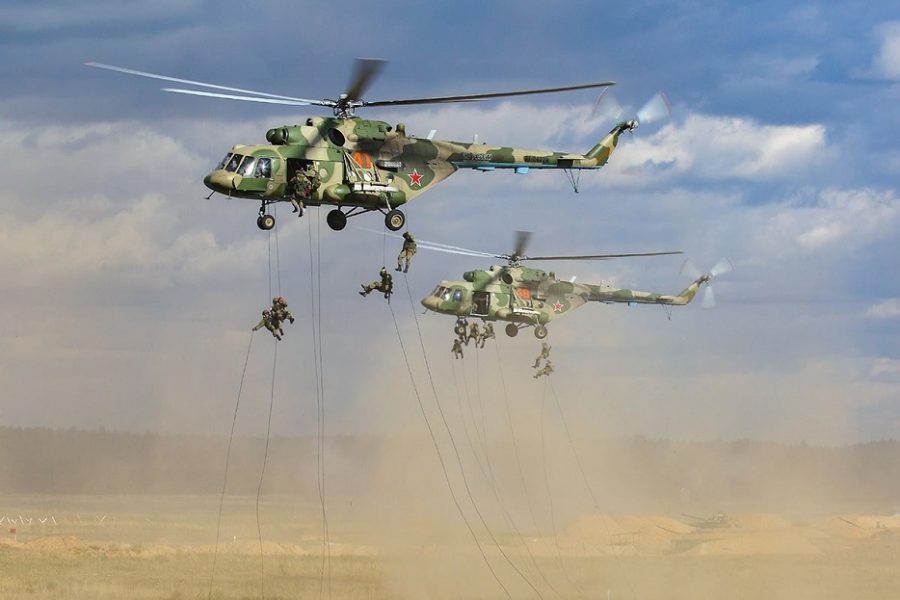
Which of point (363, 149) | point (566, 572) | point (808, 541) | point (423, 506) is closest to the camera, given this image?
point (363, 149)

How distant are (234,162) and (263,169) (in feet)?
2.22

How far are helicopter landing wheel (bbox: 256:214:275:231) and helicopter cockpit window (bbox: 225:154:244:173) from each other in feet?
4.12

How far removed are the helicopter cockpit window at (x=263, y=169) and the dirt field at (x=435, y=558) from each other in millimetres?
19376

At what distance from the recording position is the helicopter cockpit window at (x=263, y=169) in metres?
34.7

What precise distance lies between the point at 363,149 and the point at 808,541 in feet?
147

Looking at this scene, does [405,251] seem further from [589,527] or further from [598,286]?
[589,527]

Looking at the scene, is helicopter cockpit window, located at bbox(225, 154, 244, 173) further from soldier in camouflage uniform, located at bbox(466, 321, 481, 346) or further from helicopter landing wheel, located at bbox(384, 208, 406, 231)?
soldier in camouflage uniform, located at bbox(466, 321, 481, 346)

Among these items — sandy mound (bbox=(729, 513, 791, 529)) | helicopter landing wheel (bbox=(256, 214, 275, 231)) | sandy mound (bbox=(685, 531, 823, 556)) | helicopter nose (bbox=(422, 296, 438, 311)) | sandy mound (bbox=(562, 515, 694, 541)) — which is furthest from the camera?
sandy mound (bbox=(729, 513, 791, 529))

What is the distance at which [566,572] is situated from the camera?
203ft

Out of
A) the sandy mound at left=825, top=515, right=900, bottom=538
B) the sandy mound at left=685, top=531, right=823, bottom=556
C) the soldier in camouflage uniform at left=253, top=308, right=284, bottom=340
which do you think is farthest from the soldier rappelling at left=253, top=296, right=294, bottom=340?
the sandy mound at left=825, top=515, right=900, bottom=538

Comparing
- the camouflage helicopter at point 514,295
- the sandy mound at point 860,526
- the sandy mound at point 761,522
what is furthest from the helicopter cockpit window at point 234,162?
the sandy mound at point 761,522

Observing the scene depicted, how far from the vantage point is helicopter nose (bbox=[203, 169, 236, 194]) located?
34.3 metres

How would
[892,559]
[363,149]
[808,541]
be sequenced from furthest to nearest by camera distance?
[808,541] < [892,559] < [363,149]

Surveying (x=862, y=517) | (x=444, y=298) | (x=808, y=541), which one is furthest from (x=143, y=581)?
(x=862, y=517)
